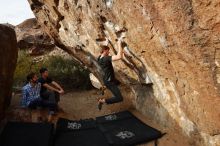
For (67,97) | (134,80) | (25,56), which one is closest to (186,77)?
(134,80)

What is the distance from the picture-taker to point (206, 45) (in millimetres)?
6500

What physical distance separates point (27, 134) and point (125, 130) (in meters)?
2.64

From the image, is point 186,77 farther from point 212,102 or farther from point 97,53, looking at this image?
point 97,53

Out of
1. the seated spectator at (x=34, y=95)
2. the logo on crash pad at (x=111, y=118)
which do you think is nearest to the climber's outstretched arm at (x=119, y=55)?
the logo on crash pad at (x=111, y=118)

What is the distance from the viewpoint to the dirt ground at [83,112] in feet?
29.5

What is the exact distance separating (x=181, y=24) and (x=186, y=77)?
1.37m

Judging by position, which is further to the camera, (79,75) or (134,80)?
(79,75)

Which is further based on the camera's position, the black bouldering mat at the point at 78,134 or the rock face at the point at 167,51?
the black bouldering mat at the point at 78,134

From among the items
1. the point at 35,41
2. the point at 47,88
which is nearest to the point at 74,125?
the point at 47,88

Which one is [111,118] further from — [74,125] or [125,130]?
[74,125]

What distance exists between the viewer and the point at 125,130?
9492 millimetres

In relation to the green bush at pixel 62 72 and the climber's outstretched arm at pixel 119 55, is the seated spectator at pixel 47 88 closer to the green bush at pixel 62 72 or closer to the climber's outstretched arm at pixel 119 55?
the climber's outstretched arm at pixel 119 55

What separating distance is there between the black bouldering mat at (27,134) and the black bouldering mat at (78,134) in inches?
11.8

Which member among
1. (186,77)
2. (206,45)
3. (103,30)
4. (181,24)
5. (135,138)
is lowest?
(135,138)
